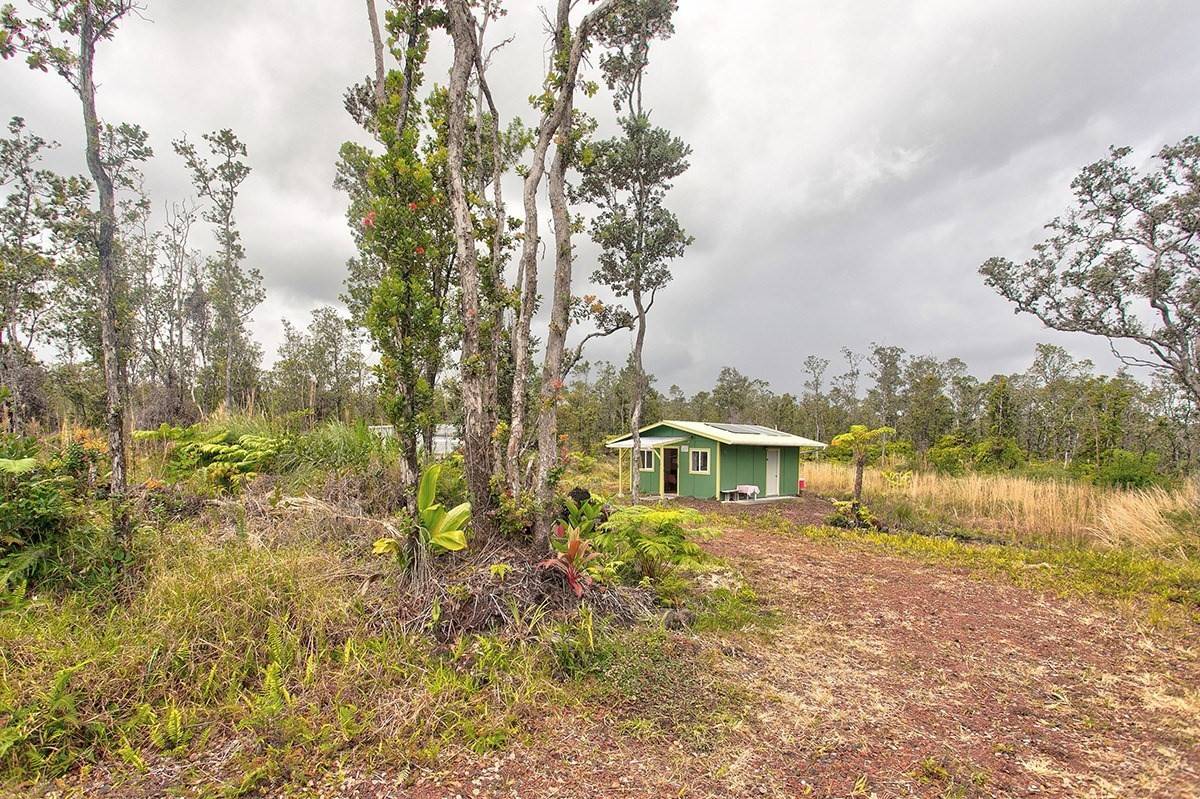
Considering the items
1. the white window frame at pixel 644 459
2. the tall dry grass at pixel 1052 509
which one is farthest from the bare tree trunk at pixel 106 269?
the white window frame at pixel 644 459

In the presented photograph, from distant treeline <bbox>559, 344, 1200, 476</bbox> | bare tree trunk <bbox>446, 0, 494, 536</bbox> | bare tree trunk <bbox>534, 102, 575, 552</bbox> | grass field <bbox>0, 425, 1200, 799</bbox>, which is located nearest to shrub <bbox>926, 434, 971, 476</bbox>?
distant treeline <bbox>559, 344, 1200, 476</bbox>

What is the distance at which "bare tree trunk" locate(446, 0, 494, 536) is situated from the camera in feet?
13.4

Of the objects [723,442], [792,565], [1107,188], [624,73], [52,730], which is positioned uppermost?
[624,73]

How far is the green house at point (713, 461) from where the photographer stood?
15023 millimetres

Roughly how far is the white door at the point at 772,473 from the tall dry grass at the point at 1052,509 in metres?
3.00

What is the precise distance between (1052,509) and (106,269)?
47.7 ft

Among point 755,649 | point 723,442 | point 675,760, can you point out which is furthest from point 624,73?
point 675,760

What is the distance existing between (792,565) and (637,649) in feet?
13.2

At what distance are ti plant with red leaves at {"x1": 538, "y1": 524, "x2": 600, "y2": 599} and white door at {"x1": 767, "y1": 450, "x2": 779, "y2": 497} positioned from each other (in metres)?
13.3

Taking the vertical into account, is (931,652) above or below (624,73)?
below

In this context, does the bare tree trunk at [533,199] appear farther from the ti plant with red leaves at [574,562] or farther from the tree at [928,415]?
the tree at [928,415]

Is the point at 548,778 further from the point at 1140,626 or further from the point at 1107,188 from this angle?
the point at 1107,188

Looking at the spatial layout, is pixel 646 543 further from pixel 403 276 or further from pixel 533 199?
pixel 533 199

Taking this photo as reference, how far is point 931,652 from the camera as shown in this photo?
3932mm
